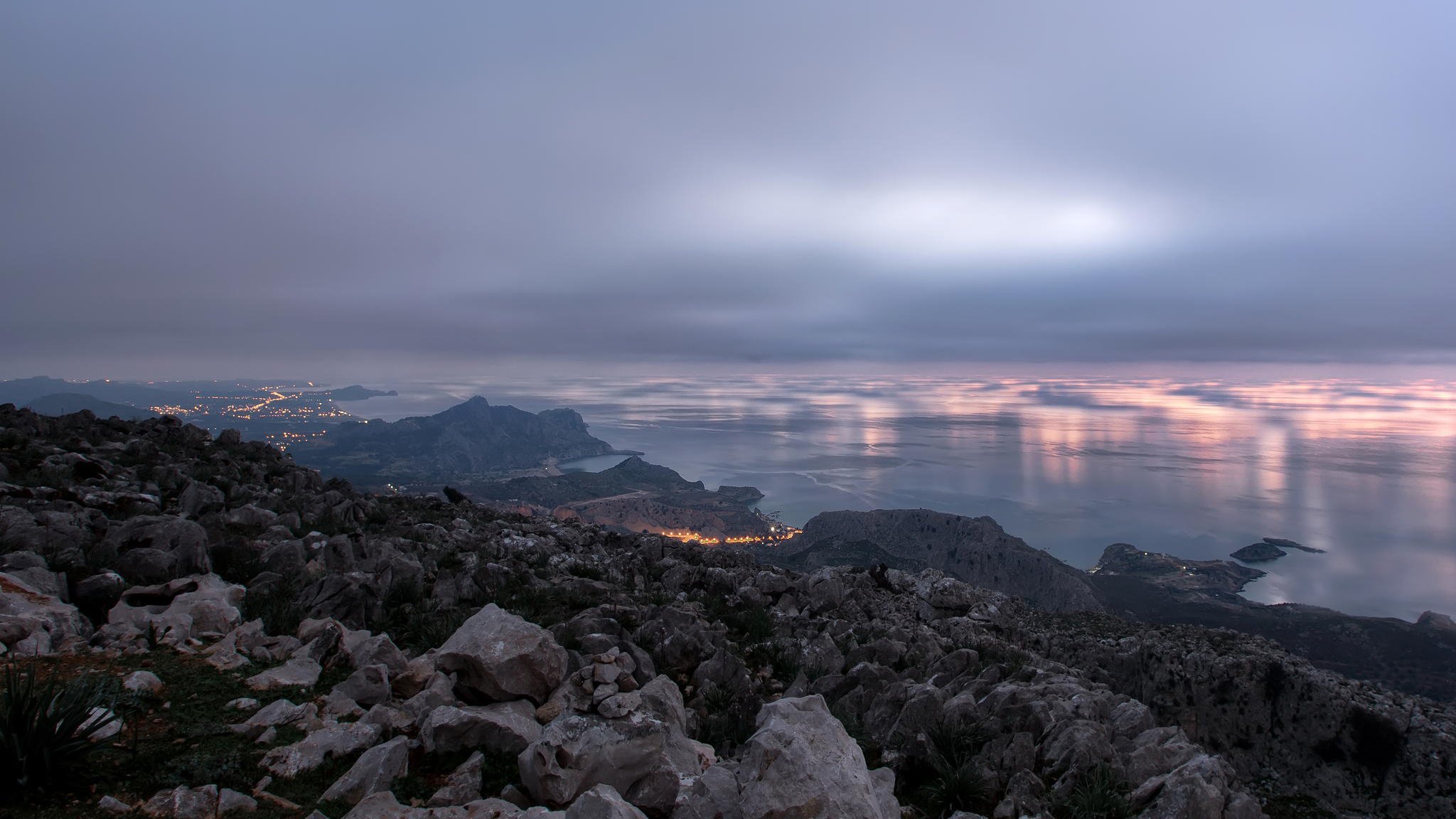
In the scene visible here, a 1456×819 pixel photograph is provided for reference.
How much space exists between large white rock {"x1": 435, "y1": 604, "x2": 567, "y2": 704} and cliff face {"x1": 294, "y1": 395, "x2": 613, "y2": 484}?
10752cm

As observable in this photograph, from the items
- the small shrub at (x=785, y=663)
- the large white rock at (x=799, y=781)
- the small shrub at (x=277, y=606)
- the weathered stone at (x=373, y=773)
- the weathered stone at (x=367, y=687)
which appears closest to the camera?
the large white rock at (x=799, y=781)

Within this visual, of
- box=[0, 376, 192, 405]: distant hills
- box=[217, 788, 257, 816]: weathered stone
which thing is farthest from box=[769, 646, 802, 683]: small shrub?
box=[0, 376, 192, 405]: distant hills

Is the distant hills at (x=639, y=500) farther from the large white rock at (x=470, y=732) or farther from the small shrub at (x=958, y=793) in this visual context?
the small shrub at (x=958, y=793)

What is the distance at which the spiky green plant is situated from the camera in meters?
4.32

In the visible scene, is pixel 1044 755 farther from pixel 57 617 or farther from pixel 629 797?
pixel 57 617

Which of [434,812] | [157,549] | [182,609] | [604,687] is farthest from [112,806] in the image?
[157,549]

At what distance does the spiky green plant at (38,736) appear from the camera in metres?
4.32

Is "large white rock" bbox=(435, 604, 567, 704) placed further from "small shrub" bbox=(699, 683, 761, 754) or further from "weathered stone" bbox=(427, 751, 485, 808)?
"small shrub" bbox=(699, 683, 761, 754)

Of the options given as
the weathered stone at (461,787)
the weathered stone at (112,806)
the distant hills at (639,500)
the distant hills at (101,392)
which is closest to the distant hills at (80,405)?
the distant hills at (101,392)

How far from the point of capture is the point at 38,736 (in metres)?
4.49

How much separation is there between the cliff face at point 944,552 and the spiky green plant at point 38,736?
4283 cm

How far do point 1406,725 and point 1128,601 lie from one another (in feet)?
140

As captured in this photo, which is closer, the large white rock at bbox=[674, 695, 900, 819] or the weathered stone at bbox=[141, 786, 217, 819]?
the weathered stone at bbox=[141, 786, 217, 819]

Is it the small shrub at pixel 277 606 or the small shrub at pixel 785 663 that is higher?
the small shrub at pixel 277 606
